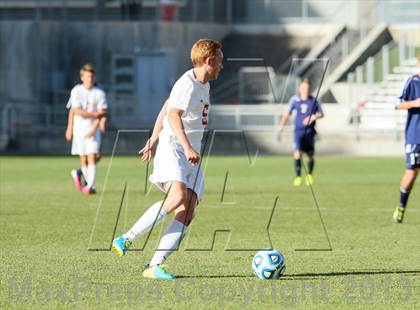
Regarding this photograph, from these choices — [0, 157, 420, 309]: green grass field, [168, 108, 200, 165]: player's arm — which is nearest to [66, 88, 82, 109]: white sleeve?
[0, 157, 420, 309]: green grass field

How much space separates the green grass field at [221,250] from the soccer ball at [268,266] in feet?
0.33

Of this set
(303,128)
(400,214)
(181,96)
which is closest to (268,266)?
(181,96)

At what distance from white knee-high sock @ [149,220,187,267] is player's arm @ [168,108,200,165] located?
2.38 feet

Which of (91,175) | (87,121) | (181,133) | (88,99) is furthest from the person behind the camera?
(87,121)

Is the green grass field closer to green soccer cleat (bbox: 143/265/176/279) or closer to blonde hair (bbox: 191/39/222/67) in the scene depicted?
green soccer cleat (bbox: 143/265/176/279)

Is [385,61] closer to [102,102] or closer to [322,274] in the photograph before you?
[102,102]

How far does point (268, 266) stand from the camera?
1047cm

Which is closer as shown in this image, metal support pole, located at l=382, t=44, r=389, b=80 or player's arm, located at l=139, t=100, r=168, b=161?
player's arm, located at l=139, t=100, r=168, b=161

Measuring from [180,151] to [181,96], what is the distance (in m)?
0.49

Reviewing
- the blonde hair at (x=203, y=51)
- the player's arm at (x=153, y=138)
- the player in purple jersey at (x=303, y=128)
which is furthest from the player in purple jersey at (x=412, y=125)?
the player in purple jersey at (x=303, y=128)

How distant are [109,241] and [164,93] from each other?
110 ft

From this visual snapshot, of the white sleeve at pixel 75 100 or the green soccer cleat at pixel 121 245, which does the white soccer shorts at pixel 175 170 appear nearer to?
the green soccer cleat at pixel 121 245

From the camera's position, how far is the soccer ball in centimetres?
1048

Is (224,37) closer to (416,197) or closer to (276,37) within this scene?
(276,37)
